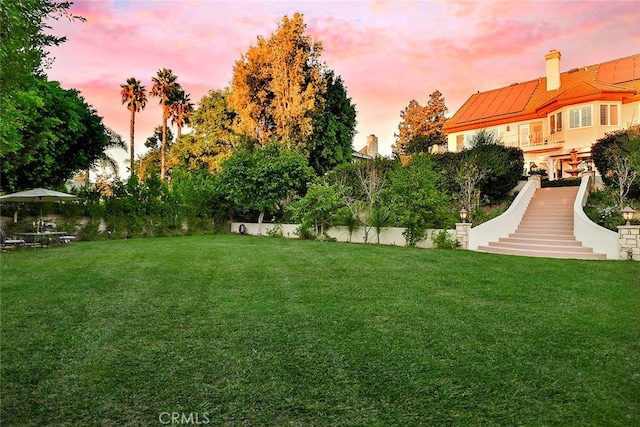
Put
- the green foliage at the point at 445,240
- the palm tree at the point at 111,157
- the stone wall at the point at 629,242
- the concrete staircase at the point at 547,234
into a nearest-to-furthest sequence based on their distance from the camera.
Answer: the stone wall at the point at 629,242 → the concrete staircase at the point at 547,234 → the green foliage at the point at 445,240 → the palm tree at the point at 111,157

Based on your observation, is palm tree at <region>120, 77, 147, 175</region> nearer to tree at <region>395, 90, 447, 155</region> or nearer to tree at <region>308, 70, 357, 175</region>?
tree at <region>308, 70, 357, 175</region>

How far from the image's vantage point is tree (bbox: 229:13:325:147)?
896 inches

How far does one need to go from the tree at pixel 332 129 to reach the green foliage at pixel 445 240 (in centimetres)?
1299

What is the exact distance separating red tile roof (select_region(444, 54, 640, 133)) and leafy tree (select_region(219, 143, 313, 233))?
1593 centimetres

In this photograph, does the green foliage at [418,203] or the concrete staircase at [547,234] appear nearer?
the concrete staircase at [547,234]

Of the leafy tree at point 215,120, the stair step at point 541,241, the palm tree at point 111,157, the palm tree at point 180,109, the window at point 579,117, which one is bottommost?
the stair step at point 541,241

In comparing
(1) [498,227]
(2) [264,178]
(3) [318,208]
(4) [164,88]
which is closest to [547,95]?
(1) [498,227]

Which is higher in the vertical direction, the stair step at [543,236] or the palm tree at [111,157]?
the palm tree at [111,157]

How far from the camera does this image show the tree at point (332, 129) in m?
23.8

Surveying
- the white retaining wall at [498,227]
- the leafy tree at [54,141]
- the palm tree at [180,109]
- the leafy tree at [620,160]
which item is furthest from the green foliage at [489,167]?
the palm tree at [180,109]

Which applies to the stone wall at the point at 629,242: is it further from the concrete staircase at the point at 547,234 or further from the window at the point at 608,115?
the window at the point at 608,115

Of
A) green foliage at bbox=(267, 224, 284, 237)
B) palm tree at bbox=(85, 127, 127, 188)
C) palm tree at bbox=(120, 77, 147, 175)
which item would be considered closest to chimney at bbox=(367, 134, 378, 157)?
palm tree at bbox=(120, 77, 147, 175)

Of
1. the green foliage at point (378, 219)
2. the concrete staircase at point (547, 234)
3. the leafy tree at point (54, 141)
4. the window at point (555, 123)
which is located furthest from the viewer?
the window at point (555, 123)

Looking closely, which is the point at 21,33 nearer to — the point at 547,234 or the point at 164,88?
the point at 547,234
